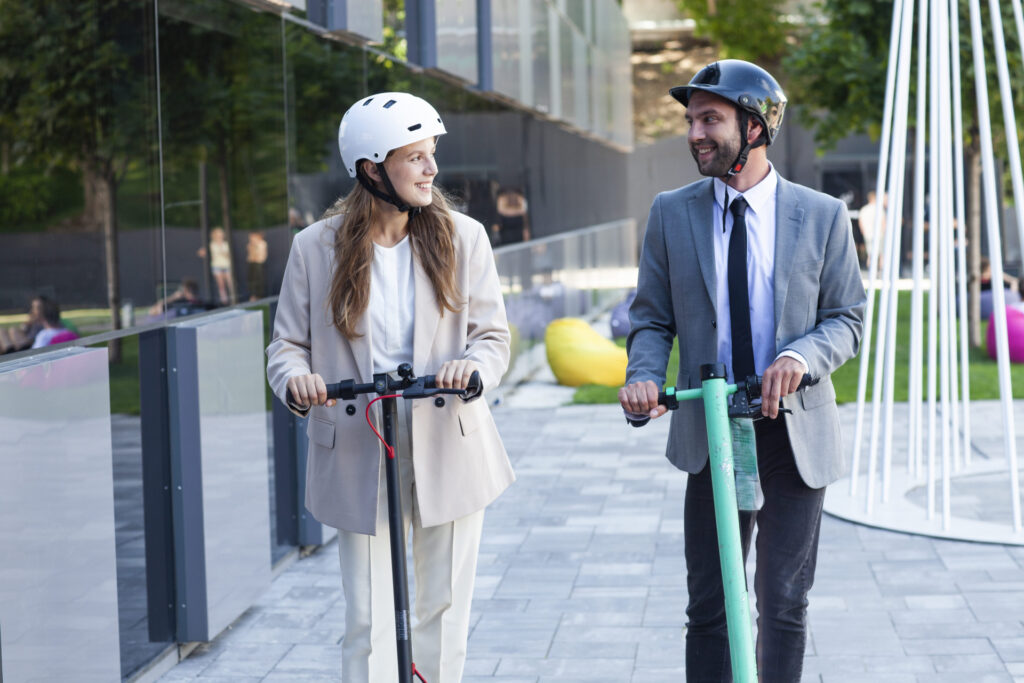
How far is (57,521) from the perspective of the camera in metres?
4.15

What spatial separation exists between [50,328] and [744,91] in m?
2.29

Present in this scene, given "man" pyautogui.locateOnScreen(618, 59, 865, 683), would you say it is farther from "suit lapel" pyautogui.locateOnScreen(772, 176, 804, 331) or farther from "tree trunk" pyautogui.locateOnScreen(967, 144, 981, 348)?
"tree trunk" pyautogui.locateOnScreen(967, 144, 981, 348)

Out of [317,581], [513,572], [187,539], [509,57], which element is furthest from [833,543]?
[509,57]

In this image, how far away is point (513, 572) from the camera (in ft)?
21.4

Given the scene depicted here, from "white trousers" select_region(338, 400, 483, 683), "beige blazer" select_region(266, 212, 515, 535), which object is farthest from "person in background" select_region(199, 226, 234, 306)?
"white trousers" select_region(338, 400, 483, 683)

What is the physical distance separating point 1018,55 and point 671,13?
96.7 feet

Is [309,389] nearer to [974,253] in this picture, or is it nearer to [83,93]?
[83,93]

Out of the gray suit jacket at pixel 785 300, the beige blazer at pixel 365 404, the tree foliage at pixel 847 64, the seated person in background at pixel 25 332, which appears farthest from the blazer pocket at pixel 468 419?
the tree foliage at pixel 847 64

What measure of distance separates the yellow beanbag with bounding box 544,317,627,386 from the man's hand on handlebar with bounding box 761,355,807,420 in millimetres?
10283

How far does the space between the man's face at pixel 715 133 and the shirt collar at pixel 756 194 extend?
99 millimetres

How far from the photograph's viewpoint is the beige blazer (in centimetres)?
346

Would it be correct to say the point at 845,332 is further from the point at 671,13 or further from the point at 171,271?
the point at 671,13

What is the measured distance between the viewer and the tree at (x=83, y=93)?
421 cm

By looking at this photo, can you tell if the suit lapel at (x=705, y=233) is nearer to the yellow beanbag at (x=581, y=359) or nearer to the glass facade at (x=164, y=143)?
the glass facade at (x=164, y=143)
